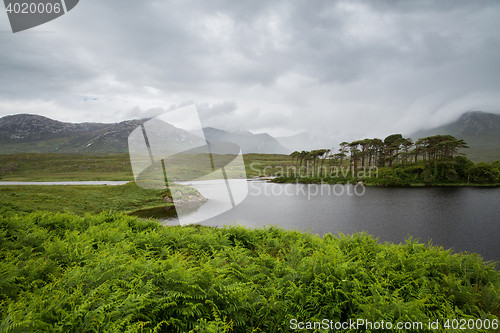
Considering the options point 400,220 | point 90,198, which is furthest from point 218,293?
point 90,198


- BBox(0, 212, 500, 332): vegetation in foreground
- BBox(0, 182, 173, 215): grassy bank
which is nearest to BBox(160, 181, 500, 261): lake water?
BBox(0, 182, 173, 215): grassy bank

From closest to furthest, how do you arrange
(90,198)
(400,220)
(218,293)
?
1. (218,293)
2. (400,220)
3. (90,198)

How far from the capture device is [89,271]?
4164mm

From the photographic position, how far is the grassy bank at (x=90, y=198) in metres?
22.8

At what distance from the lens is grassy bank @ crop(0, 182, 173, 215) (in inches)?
899

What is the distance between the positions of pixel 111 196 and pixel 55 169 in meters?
105

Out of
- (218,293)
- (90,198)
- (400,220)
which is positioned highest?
(218,293)

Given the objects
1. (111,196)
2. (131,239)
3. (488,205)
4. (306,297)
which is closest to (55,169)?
(111,196)

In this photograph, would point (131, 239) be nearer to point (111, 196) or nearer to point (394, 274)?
point (394, 274)

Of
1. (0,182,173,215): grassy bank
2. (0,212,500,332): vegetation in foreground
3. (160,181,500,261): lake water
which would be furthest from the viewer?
(0,182,173,215): grassy bank

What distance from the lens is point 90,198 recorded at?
93.4 feet

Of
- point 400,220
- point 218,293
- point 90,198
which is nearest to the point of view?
point 218,293

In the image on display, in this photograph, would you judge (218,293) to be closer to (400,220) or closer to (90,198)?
(400,220)

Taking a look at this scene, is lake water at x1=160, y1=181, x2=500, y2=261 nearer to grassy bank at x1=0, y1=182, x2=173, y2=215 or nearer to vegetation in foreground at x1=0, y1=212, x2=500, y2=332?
grassy bank at x1=0, y1=182, x2=173, y2=215
